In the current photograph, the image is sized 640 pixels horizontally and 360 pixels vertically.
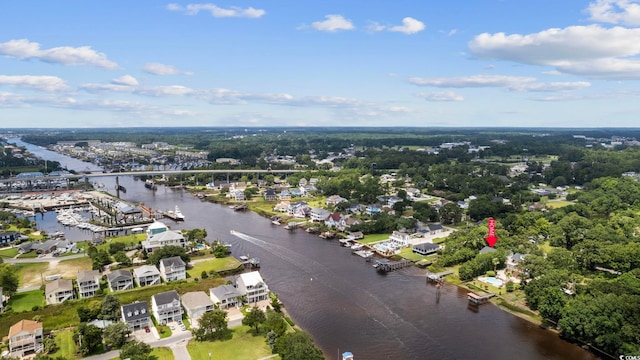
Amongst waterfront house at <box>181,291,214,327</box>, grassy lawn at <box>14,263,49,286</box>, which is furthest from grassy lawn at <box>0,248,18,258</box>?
waterfront house at <box>181,291,214,327</box>

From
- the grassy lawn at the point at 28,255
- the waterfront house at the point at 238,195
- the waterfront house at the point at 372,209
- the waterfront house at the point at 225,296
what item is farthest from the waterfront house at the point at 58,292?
the waterfront house at the point at 238,195

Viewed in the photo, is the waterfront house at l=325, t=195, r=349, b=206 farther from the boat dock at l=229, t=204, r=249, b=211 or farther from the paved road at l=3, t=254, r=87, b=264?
the paved road at l=3, t=254, r=87, b=264

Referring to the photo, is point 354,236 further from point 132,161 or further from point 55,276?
point 132,161

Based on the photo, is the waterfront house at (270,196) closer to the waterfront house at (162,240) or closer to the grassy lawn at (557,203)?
the waterfront house at (162,240)

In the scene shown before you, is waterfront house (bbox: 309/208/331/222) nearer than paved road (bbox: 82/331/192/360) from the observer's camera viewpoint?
No

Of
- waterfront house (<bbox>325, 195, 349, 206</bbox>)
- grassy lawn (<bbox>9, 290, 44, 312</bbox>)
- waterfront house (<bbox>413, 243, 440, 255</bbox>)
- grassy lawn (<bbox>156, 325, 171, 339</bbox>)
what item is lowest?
grassy lawn (<bbox>156, 325, 171, 339</bbox>)

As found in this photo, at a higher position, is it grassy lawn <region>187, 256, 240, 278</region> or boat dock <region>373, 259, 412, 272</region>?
grassy lawn <region>187, 256, 240, 278</region>

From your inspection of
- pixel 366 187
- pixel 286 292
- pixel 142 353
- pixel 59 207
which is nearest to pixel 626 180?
pixel 366 187
